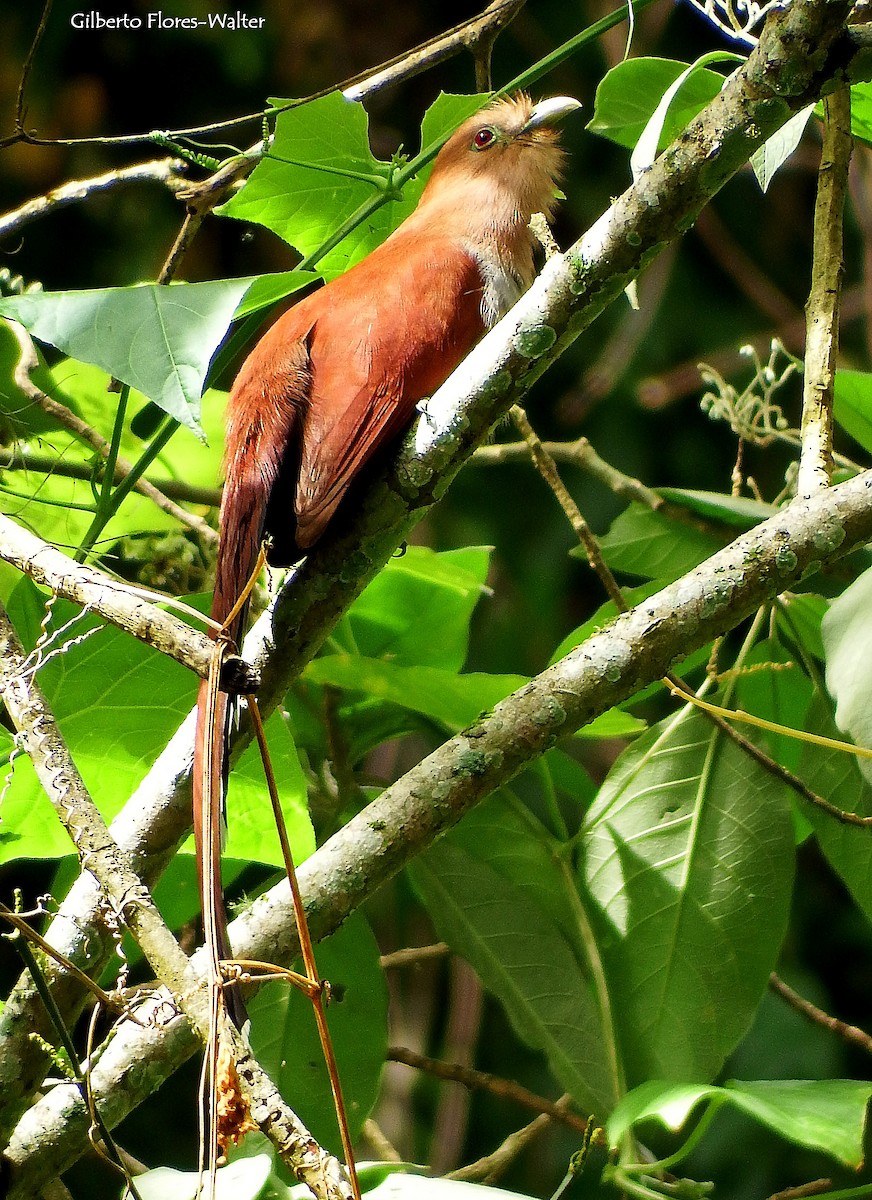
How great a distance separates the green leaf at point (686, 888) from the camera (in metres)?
0.94

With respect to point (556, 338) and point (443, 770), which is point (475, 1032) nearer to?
point (443, 770)

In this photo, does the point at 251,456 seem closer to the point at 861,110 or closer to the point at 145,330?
the point at 145,330

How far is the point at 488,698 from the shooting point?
987 mm

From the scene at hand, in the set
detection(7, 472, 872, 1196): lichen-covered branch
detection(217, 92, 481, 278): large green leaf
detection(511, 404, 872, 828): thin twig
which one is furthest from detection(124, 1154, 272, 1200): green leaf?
detection(217, 92, 481, 278): large green leaf

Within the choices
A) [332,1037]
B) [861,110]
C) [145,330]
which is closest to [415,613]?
[332,1037]

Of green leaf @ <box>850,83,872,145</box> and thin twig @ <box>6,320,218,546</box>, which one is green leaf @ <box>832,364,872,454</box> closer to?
green leaf @ <box>850,83,872,145</box>

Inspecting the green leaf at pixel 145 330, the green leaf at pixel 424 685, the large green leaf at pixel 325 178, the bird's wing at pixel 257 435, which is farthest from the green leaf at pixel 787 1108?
the large green leaf at pixel 325 178

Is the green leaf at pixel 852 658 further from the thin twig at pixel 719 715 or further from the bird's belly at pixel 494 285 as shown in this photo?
the bird's belly at pixel 494 285

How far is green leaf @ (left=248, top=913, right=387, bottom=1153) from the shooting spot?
37.9 inches

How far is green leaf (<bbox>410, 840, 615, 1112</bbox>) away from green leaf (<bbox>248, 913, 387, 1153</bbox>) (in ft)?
0.29

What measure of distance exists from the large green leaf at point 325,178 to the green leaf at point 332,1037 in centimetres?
69

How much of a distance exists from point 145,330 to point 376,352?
0.28 metres

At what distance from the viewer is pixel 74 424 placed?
4.12 feet

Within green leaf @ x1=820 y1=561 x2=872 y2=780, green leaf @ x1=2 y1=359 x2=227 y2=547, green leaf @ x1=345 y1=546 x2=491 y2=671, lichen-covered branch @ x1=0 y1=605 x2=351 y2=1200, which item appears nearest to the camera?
lichen-covered branch @ x1=0 y1=605 x2=351 y2=1200
